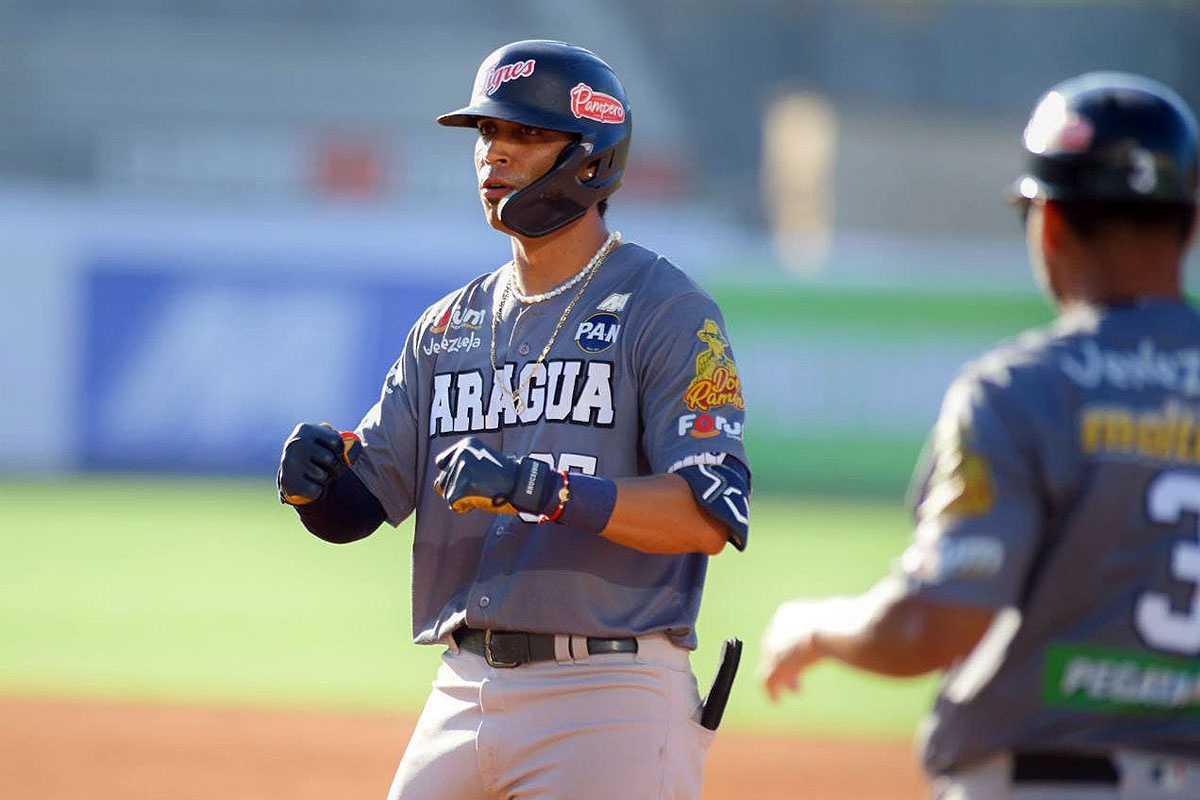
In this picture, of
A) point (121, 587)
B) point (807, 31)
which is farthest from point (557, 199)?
point (807, 31)

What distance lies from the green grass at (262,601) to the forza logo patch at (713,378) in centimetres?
685

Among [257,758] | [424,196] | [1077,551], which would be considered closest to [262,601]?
[257,758]

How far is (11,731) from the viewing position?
9.81 m

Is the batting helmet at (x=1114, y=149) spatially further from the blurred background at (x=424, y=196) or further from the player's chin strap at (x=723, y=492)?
the blurred background at (x=424, y=196)

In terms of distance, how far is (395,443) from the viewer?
4453 millimetres

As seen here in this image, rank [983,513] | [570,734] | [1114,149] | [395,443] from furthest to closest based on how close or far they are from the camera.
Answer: [395,443] → [570,734] → [1114,149] → [983,513]

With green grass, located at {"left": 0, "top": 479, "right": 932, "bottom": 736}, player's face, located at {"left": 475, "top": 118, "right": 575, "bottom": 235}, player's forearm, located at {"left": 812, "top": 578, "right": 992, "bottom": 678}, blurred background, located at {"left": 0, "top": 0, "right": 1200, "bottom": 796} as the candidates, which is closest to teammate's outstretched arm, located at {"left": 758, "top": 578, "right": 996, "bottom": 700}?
player's forearm, located at {"left": 812, "top": 578, "right": 992, "bottom": 678}

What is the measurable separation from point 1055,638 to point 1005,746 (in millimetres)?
188

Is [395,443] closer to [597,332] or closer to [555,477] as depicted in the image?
[597,332]

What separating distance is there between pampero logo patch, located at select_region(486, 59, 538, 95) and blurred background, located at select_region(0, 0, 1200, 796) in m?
7.01

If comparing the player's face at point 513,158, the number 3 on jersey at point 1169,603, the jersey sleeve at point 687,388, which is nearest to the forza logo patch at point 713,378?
the jersey sleeve at point 687,388

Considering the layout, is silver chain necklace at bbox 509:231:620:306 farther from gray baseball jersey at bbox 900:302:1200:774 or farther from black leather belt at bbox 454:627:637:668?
gray baseball jersey at bbox 900:302:1200:774

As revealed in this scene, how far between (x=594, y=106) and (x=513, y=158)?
0.23 meters

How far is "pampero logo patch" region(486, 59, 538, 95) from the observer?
430 centimetres
